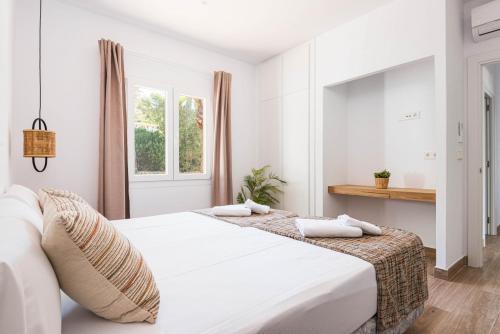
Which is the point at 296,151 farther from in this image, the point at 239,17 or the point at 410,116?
the point at 239,17

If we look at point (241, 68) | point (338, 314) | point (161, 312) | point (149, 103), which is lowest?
point (338, 314)

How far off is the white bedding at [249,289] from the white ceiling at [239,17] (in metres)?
2.56

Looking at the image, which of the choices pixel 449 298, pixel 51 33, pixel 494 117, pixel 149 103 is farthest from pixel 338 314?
pixel 494 117

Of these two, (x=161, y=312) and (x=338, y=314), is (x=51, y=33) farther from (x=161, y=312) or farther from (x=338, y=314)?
(x=338, y=314)

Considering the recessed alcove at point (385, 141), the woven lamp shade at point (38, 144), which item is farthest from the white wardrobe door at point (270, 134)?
the woven lamp shade at point (38, 144)

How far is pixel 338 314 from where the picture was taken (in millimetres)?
1056

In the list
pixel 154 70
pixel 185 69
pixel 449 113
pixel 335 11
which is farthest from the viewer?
pixel 185 69

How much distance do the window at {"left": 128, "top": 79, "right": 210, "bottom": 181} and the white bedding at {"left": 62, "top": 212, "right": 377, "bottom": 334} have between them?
205 centimetres

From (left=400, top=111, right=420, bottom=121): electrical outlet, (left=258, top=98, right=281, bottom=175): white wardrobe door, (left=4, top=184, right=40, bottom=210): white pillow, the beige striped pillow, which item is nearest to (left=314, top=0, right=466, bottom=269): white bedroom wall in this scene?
(left=400, top=111, right=420, bottom=121): electrical outlet

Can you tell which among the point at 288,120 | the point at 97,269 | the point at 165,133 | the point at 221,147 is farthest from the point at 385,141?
the point at 97,269

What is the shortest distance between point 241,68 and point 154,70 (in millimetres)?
1493

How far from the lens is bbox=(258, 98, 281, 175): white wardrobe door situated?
13.9 feet

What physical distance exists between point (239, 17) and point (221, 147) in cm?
174

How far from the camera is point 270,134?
438 centimetres
